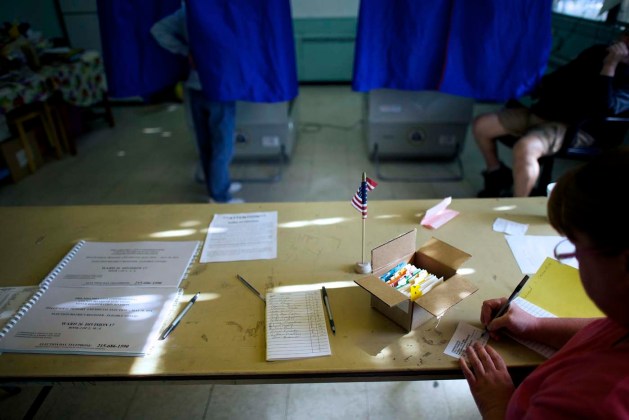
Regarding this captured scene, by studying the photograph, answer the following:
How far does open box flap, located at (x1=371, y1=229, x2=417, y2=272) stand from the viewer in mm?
874

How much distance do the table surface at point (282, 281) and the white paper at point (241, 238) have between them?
3 cm

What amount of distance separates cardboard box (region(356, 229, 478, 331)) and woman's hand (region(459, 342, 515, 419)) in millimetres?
106

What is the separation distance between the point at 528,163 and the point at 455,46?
72 cm

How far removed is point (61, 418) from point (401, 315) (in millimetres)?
1316

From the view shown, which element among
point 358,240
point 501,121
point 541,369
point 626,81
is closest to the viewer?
point 541,369

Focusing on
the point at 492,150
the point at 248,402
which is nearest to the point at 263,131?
the point at 492,150

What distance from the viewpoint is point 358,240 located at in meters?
1.15

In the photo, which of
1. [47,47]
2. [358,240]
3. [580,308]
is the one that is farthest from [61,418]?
[47,47]

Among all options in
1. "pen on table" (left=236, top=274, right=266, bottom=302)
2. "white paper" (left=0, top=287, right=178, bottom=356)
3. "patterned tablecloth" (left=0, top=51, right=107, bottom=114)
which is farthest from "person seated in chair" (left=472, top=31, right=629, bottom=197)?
"patterned tablecloth" (left=0, top=51, right=107, bottom=114)

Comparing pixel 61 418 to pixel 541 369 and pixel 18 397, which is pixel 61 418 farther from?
pixel 541 369

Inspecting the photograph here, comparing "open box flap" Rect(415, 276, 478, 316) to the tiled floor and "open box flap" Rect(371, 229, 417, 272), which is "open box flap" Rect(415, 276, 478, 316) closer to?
"open box flap" Rect(371, 229, 417, 272)

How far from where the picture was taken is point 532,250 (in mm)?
1074

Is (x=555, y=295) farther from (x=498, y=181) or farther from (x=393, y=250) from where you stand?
(x=498, y=181)

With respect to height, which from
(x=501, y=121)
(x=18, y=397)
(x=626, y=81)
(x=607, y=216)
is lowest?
(x=18, y=397)
